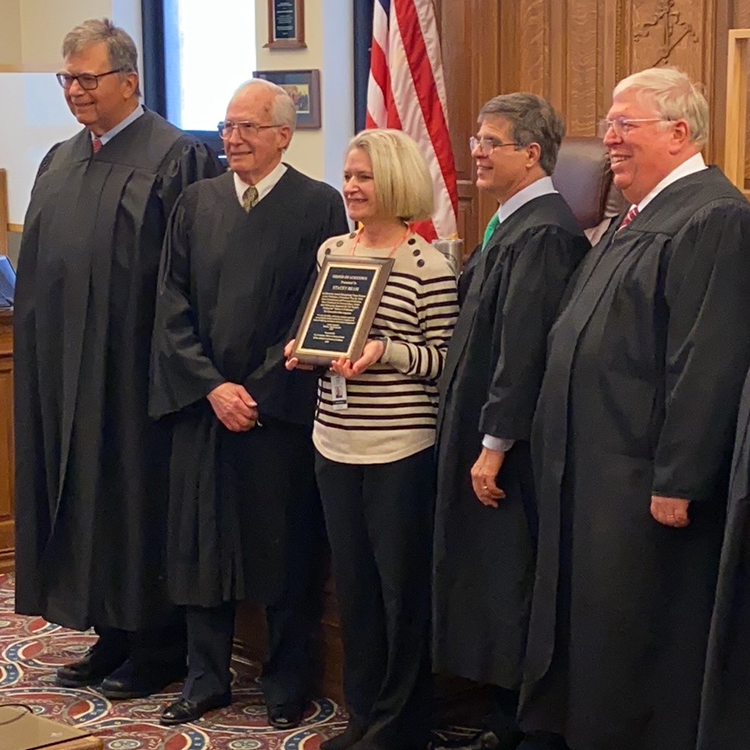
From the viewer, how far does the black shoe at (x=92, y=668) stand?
169 inches

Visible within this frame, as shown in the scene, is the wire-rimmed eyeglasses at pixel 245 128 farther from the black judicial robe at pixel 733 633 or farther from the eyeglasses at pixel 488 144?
the black judicial robe at pixel 733 633

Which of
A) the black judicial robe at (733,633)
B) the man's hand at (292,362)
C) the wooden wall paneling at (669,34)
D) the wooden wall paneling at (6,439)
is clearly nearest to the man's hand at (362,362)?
the man's hand at (292,362)

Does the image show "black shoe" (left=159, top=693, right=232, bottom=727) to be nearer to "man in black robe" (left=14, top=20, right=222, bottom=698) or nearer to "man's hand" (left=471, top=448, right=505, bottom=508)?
"man in black robe" (left=14, top=20, right=222, bottom=698)

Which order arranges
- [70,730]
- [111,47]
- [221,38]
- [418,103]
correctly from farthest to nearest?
[221,38]
[418,103]
[111,47]
[70,730]

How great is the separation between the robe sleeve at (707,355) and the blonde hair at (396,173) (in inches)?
29.9

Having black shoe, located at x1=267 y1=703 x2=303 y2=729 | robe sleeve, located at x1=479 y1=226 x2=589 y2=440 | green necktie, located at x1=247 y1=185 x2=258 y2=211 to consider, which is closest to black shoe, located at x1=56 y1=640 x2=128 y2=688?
black shoe, located at x1=267 y1=703 x2=303 y2=729

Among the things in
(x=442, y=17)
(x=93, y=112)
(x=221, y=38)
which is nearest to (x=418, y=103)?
(x=442, y=17)

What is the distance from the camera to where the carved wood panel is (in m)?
4.61

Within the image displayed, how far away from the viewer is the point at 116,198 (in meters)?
4.08

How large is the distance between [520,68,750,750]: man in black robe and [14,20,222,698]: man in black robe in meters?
1.36

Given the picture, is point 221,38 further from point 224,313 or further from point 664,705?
point 664,705

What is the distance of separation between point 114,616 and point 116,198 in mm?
1149

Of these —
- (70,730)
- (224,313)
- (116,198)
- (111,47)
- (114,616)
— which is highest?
(111,47)

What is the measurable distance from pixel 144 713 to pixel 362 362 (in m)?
1.31
